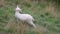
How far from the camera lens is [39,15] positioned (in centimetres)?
708

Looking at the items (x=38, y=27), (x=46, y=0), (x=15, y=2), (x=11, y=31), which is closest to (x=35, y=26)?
(x=38, y=27)

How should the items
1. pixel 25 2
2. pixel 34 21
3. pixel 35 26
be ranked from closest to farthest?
1. pixel 35 26
2. pixel 34 21
3. pixel 25 2

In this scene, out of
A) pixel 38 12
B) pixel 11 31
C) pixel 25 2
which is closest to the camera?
pixel 11 31

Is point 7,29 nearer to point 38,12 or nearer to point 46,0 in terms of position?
point 38,12

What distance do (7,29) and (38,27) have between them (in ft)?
2.87

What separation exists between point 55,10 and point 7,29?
274 centimetres

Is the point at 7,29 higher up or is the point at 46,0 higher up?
the point at 46,0

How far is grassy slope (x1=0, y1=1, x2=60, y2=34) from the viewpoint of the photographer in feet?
20.2

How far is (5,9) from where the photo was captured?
7082 millimetres

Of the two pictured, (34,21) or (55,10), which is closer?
(34,21)

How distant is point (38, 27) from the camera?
602 centimetres

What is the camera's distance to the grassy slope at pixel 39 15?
6.14 meters

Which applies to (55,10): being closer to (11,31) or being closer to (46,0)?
(46,0)

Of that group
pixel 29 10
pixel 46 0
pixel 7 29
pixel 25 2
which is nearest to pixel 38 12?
pixel 29 10
